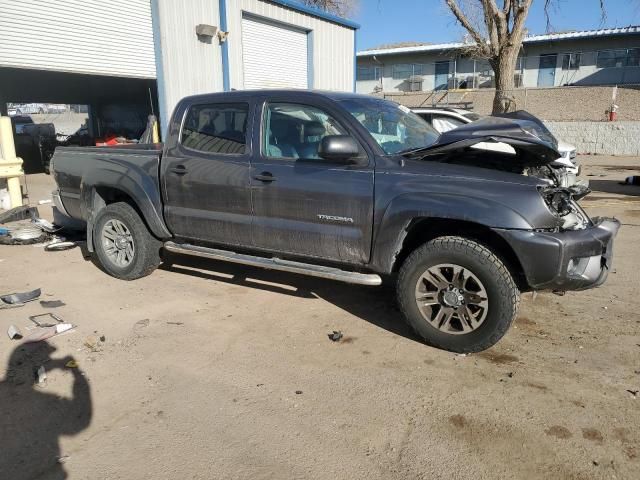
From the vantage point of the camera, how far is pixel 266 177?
438cm

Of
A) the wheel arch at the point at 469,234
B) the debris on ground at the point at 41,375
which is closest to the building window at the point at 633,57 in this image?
the wheel arch at the point at 469,234

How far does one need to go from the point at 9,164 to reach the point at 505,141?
8.98 m

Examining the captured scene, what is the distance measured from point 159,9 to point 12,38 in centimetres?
323

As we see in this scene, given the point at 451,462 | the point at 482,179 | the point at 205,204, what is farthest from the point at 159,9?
the point at 451,462

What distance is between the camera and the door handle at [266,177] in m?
4.35

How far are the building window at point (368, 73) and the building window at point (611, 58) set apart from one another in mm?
13473

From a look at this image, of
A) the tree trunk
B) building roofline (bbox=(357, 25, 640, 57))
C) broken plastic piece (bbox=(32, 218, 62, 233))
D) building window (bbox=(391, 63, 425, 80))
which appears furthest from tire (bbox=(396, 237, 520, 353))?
building window (bbox=(391, 63, 425, 80))

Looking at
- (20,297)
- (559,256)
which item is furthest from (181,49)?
(559,256)

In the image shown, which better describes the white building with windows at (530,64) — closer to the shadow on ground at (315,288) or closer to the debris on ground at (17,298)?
the shadow on ground at (315,288)

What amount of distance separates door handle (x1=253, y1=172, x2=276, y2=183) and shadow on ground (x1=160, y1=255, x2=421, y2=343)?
127 cm

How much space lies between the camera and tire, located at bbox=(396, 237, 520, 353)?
11.6 ft

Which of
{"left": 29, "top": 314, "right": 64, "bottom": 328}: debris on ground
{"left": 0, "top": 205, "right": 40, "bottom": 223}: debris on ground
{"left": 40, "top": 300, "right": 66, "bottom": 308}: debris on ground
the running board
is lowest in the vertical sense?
{"left": 40, "top": 300, "right": 66, "bottom": 308}: debris on ground

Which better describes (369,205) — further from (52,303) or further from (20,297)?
(20,297)

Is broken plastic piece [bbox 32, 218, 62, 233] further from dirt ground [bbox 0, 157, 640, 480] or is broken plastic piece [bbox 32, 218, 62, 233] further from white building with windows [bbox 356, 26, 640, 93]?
white building with windows [bbox 356, 26, 640, 93]
